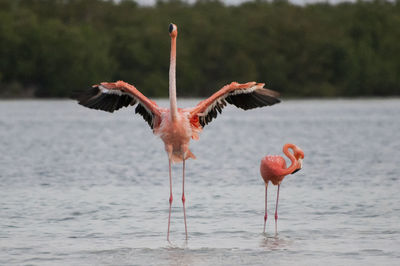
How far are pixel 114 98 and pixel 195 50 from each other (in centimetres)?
6566

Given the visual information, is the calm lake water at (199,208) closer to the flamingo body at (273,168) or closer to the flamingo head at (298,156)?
the flamingo body at (273,168)

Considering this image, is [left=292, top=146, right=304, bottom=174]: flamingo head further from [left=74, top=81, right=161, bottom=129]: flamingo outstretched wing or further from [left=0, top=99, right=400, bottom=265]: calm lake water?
[left=74, top=81, right=161, bottom=129]: flamingo outstretched wing

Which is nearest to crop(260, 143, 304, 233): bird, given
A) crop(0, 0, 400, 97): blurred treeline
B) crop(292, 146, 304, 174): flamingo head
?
crop(292, 146, 304, 174): flamingo head

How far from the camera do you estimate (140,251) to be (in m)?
8.65

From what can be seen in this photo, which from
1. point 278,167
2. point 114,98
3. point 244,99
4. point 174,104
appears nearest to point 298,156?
point 278,167

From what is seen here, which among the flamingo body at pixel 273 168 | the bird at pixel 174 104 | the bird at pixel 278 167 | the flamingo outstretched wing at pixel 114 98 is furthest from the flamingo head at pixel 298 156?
the flamingo outstretched wing at pixel 114 98

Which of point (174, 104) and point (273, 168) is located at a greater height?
point (174, 104)

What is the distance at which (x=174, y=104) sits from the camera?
9.50 metres

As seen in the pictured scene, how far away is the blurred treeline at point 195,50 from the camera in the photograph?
68.1 metres

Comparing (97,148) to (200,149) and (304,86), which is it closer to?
(200,149)

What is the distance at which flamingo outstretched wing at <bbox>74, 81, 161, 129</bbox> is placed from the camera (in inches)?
396

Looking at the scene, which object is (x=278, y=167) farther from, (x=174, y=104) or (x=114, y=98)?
(x=114, y=98)

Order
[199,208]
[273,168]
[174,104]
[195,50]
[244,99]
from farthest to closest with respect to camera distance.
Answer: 1. [195,50]
2. [199,208]
3. [244,99]
4. [273,168]
5. [174,104]

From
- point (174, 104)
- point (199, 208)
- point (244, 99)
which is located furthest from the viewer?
point (199, 208)
